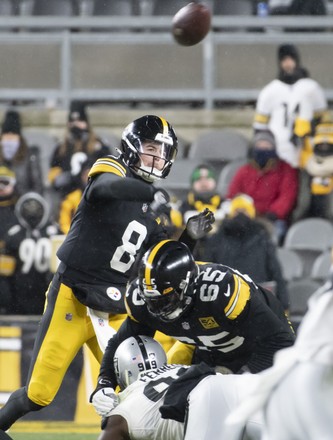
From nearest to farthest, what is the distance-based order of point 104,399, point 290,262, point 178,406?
point 178,406
point 104,399
point 290,262

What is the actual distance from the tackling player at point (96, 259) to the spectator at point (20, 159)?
3546 millimetres

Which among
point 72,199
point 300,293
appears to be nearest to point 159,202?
point 300,293

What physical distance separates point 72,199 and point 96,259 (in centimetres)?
333

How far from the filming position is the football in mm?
7297

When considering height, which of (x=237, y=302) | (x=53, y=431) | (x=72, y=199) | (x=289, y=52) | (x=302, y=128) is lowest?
(x=53, y=431)

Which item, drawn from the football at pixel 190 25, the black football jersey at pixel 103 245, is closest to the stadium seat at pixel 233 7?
the football at pixel 190 25

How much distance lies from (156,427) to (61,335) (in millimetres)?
1797

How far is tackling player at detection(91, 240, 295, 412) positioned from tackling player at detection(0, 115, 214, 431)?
1.70 ft

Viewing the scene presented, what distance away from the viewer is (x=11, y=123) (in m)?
10.1

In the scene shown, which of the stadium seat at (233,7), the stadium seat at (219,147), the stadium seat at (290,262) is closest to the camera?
the stadium seat at (290,262)

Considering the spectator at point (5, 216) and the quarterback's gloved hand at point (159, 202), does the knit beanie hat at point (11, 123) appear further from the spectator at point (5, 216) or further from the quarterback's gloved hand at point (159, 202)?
the quarterback's gloved hand at point (159, 202)

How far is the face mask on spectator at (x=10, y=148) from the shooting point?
9914mm

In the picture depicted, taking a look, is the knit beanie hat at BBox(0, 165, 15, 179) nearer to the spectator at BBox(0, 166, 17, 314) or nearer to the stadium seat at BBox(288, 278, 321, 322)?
the spectator at BBox(0, 166, 17, 314)

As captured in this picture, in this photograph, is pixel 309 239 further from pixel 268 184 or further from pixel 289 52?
pixel 289 52
